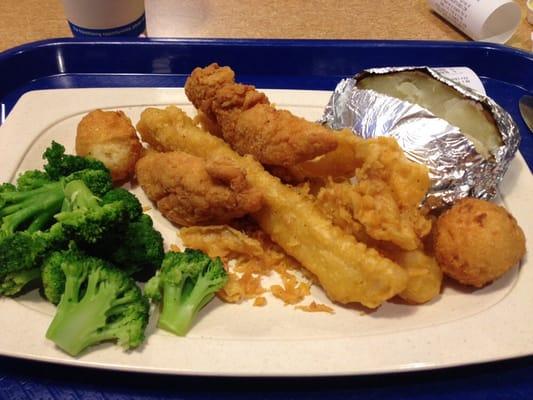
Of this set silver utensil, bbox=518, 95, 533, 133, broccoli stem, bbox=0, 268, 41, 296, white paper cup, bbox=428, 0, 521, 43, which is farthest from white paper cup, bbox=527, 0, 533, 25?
broccoli stem, bbox=0, 268, 41, 296

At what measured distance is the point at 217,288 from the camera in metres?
1.28

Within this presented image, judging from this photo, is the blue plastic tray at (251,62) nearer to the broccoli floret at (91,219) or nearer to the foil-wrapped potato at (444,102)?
the foil-wrapped potato at (444,102)

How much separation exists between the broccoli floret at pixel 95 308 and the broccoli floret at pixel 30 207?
0.49 ft

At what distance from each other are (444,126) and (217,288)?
2.35 ft

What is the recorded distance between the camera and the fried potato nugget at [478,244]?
1256mm

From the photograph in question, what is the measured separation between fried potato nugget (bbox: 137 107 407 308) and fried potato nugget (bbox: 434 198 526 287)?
0.49 feet

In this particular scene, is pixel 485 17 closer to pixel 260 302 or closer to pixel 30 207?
pixel 260 302

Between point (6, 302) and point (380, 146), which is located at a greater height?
point (380, 146)

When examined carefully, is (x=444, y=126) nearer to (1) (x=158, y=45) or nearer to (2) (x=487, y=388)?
(2) (x=487, y=388)

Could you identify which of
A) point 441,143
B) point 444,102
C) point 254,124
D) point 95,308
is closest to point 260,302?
point 95,308

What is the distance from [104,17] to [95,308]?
1.28 meters

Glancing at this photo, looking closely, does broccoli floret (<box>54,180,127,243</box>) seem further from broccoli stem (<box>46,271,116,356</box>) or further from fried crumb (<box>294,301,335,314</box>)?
fried crumb (<box>294,301,335,314</box>)

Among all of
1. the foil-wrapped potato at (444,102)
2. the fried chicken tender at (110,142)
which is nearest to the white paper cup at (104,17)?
the fried chicken tender at (110,142)

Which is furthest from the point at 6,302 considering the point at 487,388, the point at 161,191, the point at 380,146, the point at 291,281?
the point at 487,388
